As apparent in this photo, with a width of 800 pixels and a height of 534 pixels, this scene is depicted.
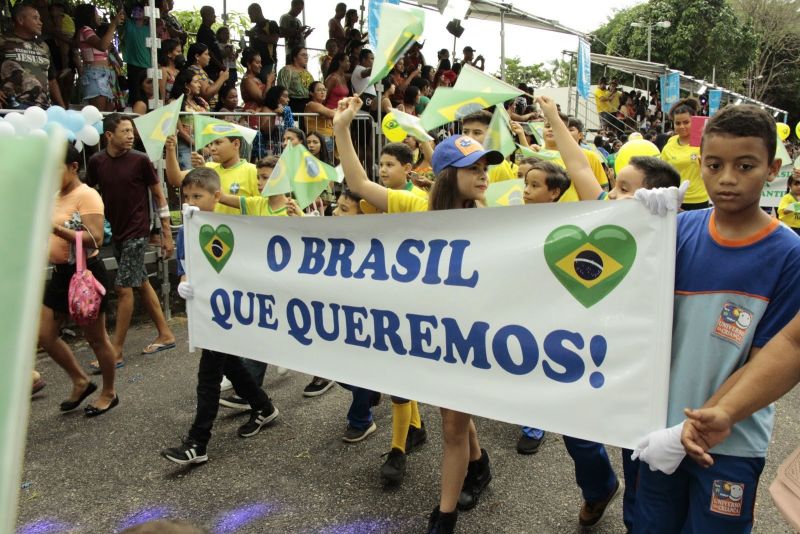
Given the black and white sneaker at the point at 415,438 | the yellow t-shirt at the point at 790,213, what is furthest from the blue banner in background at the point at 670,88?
the black and white sneaker at the point at 415,438

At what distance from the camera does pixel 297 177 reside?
4176 mm

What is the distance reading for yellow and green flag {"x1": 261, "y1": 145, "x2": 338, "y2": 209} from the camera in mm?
4129

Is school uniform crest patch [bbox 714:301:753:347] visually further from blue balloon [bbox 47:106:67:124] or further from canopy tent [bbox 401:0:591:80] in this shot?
canopy tent [bbox 401:0:591:80]

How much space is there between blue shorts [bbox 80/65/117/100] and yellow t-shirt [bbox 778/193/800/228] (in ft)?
24.4

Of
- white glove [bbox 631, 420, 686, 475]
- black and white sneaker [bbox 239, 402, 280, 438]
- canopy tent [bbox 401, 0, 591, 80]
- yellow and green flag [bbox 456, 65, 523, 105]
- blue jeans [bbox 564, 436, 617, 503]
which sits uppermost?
canopy tent [bbox 401, 0, 591, 80]

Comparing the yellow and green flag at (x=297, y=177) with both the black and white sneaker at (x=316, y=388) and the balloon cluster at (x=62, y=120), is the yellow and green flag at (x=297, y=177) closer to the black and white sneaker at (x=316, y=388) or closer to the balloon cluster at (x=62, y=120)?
the balloon cluster at (x=62, y=120)

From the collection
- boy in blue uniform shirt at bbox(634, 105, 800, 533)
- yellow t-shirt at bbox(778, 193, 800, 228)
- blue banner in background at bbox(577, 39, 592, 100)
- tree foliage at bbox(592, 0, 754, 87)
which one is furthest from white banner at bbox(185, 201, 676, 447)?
tree foliage at bbox(592, 0, 754, 87)

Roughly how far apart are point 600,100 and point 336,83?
13.4m

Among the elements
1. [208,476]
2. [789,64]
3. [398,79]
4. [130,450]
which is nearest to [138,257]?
[130,450]

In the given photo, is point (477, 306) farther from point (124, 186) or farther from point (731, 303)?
point (124, 186)

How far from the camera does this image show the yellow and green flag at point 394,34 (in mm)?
3209

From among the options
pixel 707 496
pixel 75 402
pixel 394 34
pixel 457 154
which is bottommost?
pixel 75 402

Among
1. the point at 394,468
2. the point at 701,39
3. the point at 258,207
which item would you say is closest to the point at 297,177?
the point at 258,207

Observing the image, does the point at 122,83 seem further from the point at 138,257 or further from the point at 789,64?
the point at 789,64
